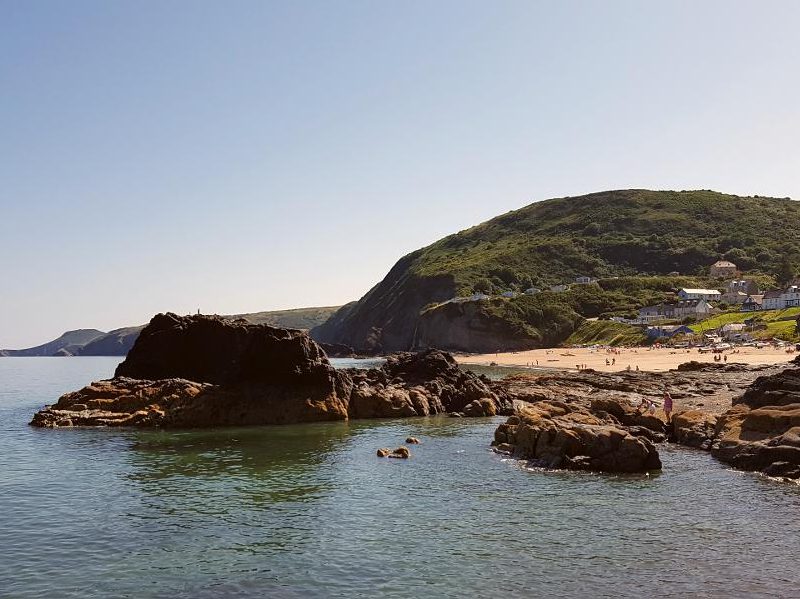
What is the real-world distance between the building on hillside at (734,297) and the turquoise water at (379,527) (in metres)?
150

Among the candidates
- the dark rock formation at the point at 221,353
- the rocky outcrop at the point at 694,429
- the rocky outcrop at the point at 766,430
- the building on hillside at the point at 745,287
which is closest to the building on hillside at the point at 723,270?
the building on hillside at the point at 745,287

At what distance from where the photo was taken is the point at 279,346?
52.3 meters

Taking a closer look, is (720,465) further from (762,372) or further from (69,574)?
(762,372)

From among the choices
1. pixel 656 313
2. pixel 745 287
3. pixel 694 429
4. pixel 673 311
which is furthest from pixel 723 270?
pixel 694 429

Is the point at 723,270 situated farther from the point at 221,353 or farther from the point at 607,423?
the point at 221,353

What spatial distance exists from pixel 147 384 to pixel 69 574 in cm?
3524

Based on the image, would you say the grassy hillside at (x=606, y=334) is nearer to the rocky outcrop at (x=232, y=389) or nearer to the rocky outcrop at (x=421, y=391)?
the rocky outcrop at (x=421, y=391)

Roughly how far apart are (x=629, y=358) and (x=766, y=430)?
76.8 m

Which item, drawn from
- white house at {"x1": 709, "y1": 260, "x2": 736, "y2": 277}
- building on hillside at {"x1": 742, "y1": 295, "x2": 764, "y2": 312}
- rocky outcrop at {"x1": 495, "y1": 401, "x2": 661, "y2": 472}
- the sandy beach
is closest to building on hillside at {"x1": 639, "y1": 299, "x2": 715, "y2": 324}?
building on hillside at {"x1": 742, "y1": 295, "x2": 764, "y2": 312}

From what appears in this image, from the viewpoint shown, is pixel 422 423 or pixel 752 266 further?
pixel 752 266

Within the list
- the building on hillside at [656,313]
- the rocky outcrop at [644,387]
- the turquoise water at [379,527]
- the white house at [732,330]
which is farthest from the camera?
the building on hillside at [656,313]

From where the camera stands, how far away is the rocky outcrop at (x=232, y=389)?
49.0 m

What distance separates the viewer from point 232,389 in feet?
169

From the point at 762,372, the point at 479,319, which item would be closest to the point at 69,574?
the point at 762,372
